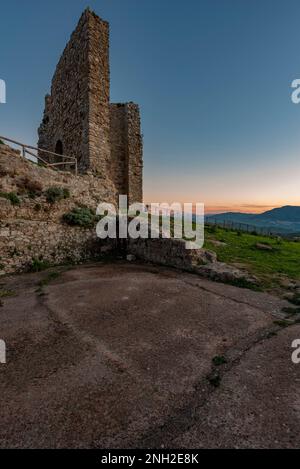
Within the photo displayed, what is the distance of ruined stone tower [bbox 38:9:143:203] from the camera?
1744cm

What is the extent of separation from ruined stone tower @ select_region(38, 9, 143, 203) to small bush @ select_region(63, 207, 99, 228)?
393cm

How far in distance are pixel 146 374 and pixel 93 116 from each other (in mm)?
17822

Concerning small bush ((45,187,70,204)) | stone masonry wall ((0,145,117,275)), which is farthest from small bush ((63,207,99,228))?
small bush ((45,187,70,204))

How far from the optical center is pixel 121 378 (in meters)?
3.98

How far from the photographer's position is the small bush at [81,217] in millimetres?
14023

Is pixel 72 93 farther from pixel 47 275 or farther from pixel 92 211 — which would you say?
pixel 47 275

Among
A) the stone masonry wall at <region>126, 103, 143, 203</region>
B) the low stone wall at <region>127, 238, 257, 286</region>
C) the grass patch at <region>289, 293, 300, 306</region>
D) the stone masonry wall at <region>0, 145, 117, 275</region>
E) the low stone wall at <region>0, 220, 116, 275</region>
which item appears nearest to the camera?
the grass patch at <region>289, 293, 300, 306</region>

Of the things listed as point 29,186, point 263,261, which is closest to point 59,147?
point 29,186

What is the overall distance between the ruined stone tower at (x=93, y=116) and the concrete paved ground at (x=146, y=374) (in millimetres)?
13393

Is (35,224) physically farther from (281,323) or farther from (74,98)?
(74,98)

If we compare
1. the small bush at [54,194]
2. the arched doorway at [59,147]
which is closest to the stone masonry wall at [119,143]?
the arched doorway at [59,147]

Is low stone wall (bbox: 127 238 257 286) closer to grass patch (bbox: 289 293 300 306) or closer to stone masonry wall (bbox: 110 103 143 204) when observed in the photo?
grass patch (bbox: 289 293 300 306)
